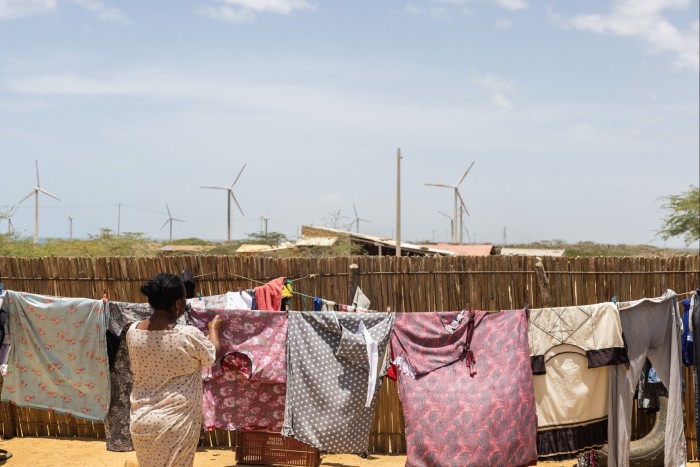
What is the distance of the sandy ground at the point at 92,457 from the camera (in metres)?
6.64

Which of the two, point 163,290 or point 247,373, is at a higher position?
point 163,290

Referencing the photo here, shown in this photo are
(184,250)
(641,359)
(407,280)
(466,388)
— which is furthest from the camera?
(184,250)

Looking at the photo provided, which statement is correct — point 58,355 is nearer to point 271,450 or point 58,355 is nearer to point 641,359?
point 271,450

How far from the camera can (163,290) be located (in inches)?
151

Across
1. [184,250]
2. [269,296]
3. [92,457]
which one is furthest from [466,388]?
[184,250]

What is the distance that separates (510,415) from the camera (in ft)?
16.8

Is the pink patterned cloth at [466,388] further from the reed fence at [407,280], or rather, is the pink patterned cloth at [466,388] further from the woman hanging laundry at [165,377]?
the woman hanging laundry at [165,377]

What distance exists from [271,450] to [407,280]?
1.93m

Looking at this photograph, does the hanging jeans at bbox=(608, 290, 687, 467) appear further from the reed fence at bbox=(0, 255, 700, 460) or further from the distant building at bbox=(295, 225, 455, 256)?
the distant building at bbox=(295, 225, 455, 256)

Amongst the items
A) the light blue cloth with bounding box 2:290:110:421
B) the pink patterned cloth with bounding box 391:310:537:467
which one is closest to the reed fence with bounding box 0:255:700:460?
the light blue cloth with bounding box 2:290:110:421

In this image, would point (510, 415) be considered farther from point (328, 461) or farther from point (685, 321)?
point (328, 461)

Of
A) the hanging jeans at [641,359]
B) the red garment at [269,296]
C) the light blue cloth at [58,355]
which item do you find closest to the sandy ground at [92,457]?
the light blue cloth at [58,355]

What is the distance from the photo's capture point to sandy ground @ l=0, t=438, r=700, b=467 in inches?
261

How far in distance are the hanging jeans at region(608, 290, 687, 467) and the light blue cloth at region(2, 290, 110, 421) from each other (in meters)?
3.95
